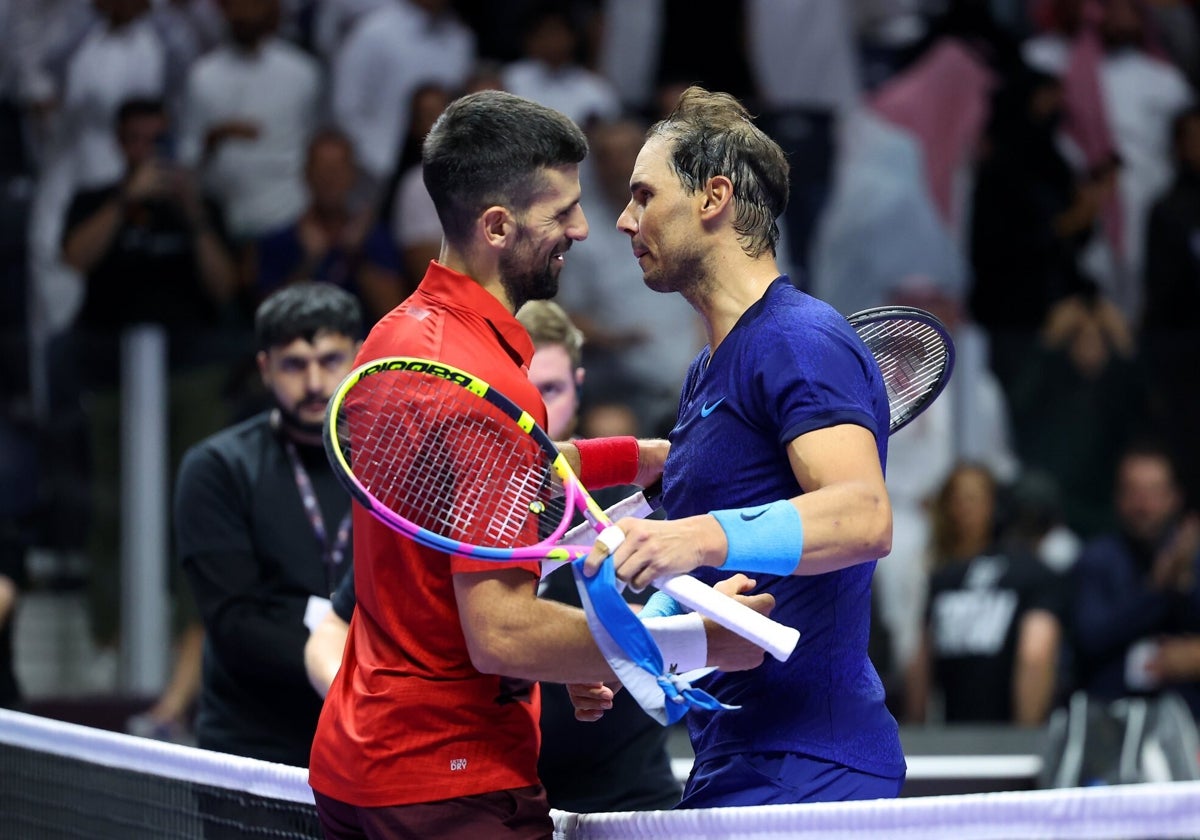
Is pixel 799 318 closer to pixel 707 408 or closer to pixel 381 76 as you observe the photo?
pixel 707 408

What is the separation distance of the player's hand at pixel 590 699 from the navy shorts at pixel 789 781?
0.73 ft

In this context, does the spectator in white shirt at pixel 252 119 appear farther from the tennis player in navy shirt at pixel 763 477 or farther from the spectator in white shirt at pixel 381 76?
the tennis player in navy shirt at pixel 763 477

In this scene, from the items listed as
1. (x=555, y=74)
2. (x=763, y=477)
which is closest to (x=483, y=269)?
(x=763, y=477)

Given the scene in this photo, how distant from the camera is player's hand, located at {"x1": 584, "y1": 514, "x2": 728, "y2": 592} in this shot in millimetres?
2592

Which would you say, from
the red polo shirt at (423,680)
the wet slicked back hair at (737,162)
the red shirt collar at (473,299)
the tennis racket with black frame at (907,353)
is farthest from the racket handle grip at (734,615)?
the tennis racket with black frame at (907,353)

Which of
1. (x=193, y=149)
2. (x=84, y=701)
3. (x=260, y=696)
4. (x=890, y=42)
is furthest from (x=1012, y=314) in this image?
(x=260, y=696)

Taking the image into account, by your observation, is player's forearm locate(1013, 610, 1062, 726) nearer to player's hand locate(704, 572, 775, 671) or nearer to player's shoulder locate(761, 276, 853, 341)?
player's shoulder locate(761, 276, 853, 341)

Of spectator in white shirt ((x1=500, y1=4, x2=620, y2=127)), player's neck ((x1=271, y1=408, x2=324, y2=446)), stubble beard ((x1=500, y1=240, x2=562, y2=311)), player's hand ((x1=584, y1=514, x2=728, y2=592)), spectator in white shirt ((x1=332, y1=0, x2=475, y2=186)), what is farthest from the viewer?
spectator in white shirt ((x1=332, y1=0, x2=475, y2=186))

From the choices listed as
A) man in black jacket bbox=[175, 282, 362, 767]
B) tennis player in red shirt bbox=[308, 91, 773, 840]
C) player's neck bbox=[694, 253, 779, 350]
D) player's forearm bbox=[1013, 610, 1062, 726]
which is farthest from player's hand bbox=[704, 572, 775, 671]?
player's forearm bbox=[1013, 610, 1062, 726]

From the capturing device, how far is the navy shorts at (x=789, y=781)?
9.34 feet

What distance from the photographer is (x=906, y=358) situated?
133 inches

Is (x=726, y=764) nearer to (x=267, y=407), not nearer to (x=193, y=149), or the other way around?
(x=267, y=407)

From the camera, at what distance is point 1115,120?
9.82m

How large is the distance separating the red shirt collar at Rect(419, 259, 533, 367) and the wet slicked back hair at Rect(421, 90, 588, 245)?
0.24ft
